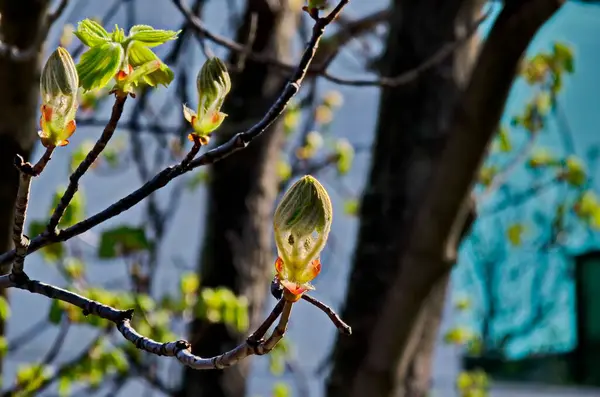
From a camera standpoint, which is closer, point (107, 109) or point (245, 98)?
point (245, 98)

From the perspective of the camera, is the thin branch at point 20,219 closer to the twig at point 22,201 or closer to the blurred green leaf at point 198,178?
the twig at point 22,201

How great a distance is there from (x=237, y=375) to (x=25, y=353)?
2.46 metres

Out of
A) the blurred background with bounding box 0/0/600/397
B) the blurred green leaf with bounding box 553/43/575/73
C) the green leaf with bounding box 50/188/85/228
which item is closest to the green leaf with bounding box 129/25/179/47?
the blurred background with bounding box 0/0/600/397

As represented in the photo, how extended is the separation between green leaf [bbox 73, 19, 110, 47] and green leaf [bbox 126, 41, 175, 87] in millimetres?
19

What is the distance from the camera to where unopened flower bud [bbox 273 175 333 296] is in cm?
53

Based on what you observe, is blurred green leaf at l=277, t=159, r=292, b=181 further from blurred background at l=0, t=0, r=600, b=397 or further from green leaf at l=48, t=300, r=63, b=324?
green leaf at l=48, t=300, r=63, b=324

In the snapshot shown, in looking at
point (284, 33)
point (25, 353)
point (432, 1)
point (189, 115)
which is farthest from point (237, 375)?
point (25, 353)

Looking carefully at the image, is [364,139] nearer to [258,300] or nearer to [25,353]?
[25,353]

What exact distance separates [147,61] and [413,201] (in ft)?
3.91

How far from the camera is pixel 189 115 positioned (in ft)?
2.04

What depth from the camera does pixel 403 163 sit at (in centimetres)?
179

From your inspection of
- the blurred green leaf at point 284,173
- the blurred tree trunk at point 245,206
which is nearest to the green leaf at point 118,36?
the blurred tree trunk at point 245,206

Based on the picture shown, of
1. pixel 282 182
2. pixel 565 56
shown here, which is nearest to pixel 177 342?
pixel 565 56

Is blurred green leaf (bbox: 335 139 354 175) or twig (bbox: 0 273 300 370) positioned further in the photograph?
blurred green leaf (bbox: 335 139 354 175)
